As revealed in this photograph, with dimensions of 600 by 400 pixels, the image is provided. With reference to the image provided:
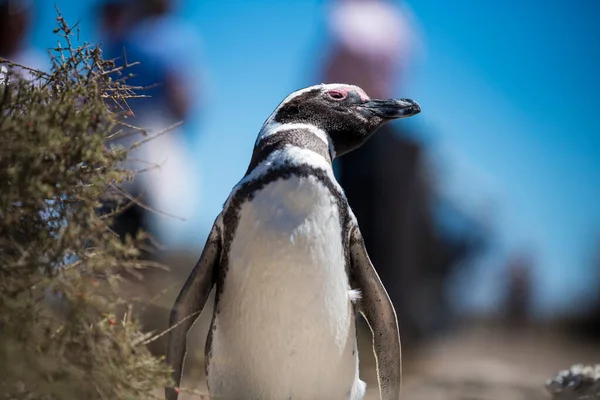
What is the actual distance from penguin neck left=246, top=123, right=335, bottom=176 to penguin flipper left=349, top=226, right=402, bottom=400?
0.84ft

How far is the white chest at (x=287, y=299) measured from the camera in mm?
2014

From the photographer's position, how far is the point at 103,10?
16.2 ft

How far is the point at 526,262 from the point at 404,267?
3.50 meters

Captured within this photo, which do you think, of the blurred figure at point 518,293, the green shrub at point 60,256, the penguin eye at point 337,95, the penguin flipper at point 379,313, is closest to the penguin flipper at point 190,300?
the green shrub at point 60,256

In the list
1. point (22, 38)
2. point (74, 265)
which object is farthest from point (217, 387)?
point (22, 38)

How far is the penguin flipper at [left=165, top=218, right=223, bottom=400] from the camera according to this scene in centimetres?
211

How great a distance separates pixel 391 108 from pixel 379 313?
0.64m

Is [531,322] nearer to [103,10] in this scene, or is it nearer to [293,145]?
[103,10]

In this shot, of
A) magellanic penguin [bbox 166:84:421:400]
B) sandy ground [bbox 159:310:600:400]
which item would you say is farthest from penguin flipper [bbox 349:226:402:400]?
sandy ground [bbox 159:310:600:400]

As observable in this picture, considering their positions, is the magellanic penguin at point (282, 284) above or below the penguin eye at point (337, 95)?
below

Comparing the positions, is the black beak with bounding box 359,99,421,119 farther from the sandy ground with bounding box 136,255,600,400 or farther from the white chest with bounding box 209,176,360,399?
the sandy ground with bounding box 136,255,600,400

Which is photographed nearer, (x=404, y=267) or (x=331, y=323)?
(x=331, y=323)

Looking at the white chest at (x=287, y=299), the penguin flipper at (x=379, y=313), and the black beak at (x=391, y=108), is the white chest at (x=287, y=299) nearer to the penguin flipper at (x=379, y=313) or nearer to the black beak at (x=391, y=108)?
the penguin flipper at (x=379, y=313)

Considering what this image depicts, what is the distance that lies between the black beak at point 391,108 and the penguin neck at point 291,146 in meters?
0.19
